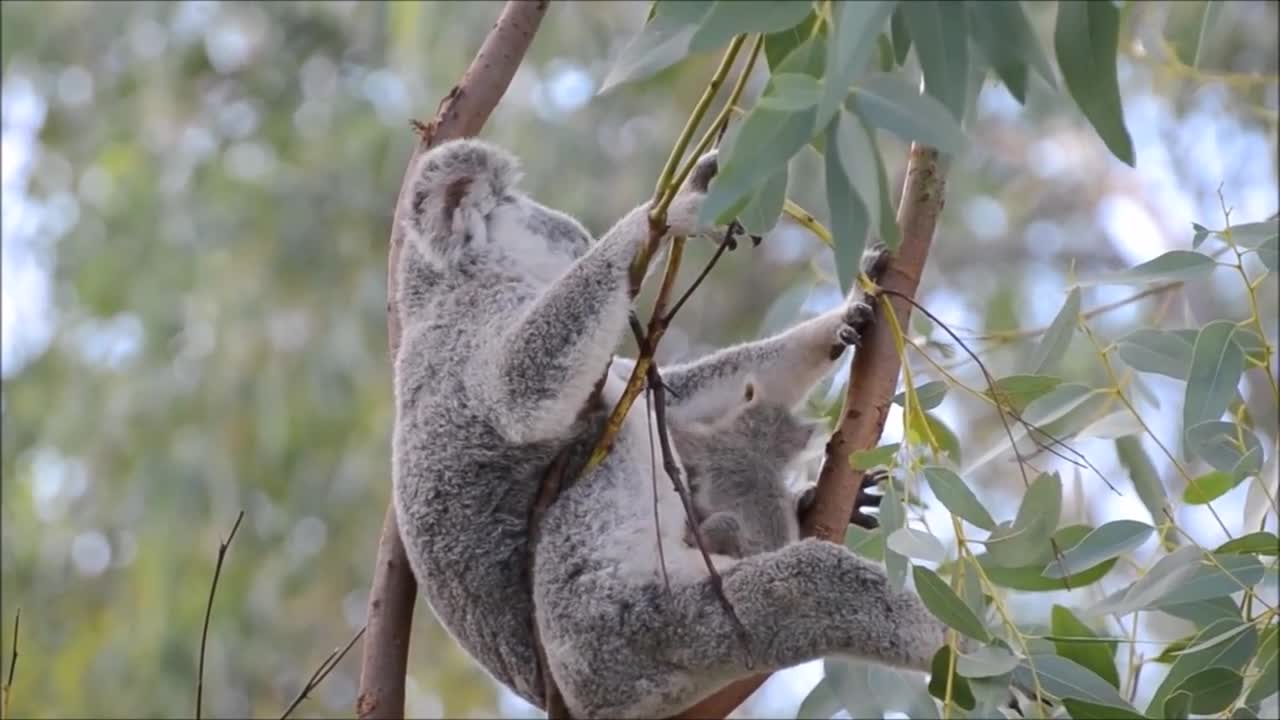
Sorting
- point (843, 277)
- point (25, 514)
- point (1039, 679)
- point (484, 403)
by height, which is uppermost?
point (25, 514)

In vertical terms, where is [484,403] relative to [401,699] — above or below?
above

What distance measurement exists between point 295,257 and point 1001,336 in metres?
3.77

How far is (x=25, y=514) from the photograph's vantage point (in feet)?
18.4

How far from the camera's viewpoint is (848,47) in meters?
1.12

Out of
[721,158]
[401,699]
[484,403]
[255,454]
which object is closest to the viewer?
[721,158]

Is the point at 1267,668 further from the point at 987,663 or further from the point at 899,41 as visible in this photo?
the point at 899,41

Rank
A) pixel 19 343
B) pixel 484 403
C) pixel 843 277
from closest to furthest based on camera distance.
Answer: pixel 843 277, pixel 484 403, pixel 19 343

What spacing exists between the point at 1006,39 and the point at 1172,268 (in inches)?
17.2

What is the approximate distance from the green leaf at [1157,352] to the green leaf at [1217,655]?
29cm

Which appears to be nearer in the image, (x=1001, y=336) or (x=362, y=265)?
(x=1001, y=336)

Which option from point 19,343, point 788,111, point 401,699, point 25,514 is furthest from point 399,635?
point 19,343

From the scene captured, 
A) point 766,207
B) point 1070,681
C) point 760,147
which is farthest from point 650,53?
point 1070,681

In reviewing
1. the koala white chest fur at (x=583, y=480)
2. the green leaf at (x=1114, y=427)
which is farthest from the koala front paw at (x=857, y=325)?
the green leaf at (x=1114, y=427)

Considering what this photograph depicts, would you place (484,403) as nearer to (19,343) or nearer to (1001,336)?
(1001,336)
